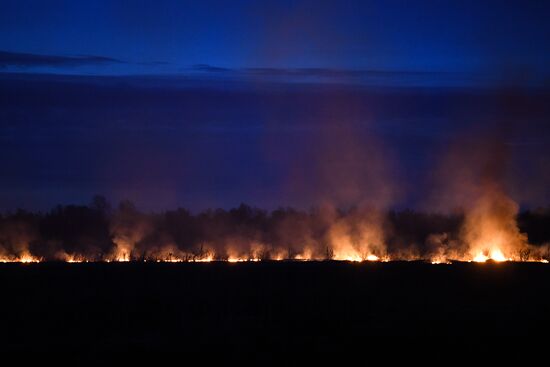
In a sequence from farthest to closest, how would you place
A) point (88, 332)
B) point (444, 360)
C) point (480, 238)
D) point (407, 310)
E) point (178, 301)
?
point (480, 238) < point (178, 301) < point (407, 310) < point (88, 332) < point (444, 360)

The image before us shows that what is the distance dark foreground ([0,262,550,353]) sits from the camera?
27219mm

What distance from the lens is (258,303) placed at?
32.7m

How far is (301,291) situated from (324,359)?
36.2 ft

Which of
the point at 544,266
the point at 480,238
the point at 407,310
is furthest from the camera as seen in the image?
the point at 480,238

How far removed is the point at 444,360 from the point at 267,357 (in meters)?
5.25

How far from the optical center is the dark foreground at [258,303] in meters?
27.2

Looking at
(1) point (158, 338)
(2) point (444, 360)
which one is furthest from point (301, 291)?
(2) point (444, 360)

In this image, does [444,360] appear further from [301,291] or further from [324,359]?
[301,291]

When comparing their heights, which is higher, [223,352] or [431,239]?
[431,239]

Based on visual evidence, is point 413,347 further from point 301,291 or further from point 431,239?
point 431,239

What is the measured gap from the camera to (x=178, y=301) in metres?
33.3

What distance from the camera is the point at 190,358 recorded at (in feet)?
80.1

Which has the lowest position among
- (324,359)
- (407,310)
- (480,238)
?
(324,359)

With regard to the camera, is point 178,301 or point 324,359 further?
point 178,301
